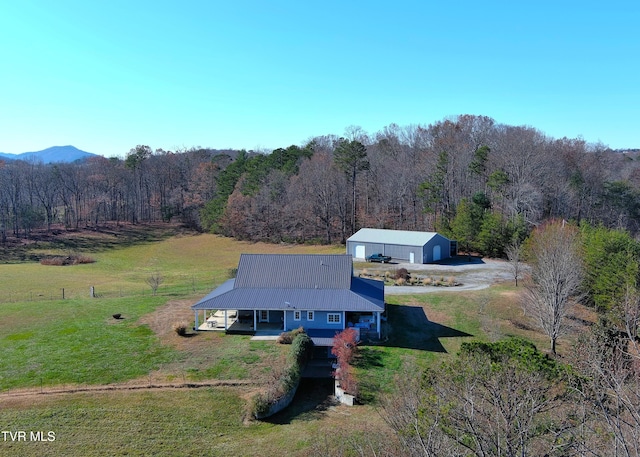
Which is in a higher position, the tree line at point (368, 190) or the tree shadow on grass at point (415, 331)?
the tree line at point (368, 190)

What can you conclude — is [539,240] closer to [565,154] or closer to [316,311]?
[316,311]

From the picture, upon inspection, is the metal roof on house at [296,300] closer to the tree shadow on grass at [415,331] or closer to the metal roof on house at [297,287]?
the metal roof on house at [297,287]

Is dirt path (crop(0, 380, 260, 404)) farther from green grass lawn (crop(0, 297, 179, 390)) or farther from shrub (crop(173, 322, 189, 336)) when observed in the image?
shrub (crop(173, 322, 189, 336))

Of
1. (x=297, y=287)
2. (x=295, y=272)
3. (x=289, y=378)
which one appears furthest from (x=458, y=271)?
(x=289, y=378)

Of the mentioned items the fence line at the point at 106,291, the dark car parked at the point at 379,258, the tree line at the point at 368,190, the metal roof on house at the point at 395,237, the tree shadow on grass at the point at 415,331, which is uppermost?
the tree line at the point at 368,190

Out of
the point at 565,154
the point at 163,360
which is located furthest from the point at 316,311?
the point at 565,154

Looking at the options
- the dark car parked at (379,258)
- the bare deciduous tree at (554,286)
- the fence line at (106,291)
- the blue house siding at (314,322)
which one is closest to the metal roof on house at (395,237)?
the dark car parked at (379,258)
